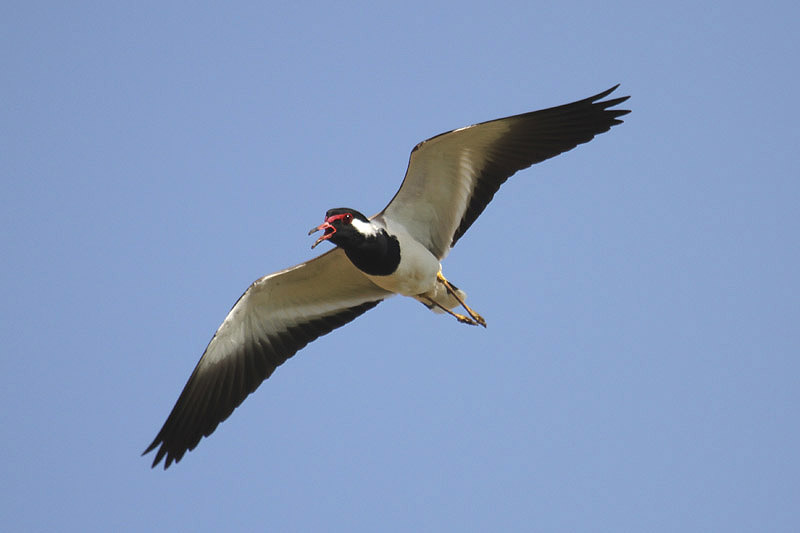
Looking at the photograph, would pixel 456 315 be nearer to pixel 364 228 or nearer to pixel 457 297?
pixel 457 297

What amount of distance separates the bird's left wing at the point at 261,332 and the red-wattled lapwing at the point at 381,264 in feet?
0.04

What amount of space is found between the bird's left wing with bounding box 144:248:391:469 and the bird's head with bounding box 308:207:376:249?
0.68 metres

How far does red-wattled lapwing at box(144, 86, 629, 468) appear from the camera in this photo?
381 inches

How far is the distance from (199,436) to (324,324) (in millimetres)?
1828

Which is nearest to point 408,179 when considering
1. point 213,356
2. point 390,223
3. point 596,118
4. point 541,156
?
point 390,223

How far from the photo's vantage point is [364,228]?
9516 mm

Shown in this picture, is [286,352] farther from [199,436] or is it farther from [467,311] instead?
[467,311]

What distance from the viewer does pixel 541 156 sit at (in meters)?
9.78

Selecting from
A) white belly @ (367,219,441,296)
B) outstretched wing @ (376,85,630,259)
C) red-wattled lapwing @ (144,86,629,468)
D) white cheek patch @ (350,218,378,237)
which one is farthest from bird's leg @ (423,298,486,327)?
white cheek patch @ (350,218,378,237)

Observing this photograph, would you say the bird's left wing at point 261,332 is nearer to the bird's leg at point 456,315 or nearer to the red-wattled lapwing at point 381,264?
the red-wattled lapwing at point 381,264

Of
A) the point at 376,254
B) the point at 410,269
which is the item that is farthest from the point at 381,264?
the point at 410,269

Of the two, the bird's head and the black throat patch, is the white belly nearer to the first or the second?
the black throat patch

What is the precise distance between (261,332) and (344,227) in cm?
194

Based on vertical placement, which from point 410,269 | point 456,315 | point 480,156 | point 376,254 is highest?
point 480,156
